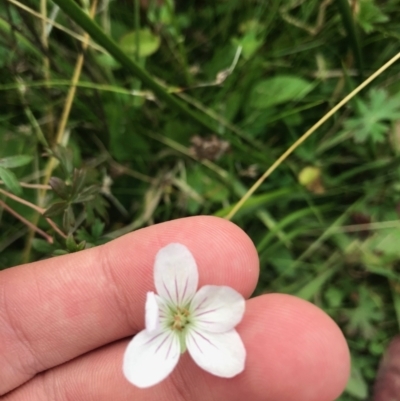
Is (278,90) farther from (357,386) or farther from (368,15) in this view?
(357,386)

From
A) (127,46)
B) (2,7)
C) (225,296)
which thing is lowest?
(225,296)

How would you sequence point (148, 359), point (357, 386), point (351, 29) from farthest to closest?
point (357, 386)
point (351, 29)
point (148, 359)

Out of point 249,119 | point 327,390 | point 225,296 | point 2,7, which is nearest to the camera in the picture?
point 225,296

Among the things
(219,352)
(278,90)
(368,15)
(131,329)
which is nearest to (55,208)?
(131,329)

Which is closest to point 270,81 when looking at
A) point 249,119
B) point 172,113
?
point 249,119

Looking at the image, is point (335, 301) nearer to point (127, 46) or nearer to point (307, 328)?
point (307, 328)

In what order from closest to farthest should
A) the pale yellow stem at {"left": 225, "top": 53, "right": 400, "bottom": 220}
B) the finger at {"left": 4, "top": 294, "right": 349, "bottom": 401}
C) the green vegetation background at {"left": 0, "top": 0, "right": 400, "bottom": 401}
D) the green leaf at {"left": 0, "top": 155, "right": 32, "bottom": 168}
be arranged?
the finger at {"left": 4, "top": 294, "right": 349, "bottom": 401} → the green leaf at {"left": 0, "top": 155, "right": 32, "bottom": 168} → the pale yellow stem at {"left": 225, "top": 53, "right": 400, "bottom": 220} → the green vegetation background at {"left": 0, "top": 0, "right": 400, "bottom": 401}

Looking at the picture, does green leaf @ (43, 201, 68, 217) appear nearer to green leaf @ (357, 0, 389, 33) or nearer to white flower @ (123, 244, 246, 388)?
white flower @ (123, 244, 246, 388)

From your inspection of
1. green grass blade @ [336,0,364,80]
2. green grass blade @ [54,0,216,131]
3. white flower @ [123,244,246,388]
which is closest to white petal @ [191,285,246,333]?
white flower @ [123,244,246,388]
